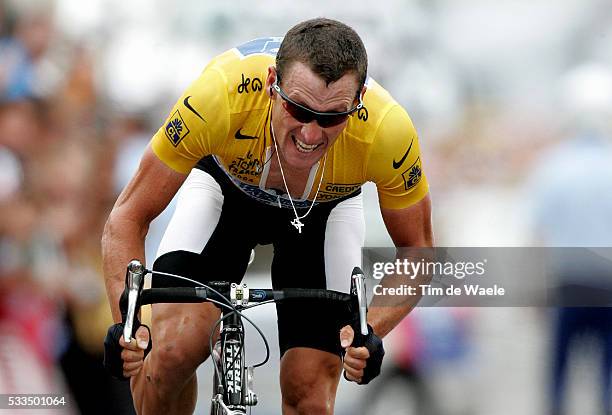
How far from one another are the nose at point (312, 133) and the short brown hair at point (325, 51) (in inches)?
6.7

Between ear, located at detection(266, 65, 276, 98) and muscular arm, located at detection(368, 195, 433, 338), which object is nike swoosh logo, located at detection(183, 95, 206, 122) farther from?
muscular arm, located at detection(368, 195, 433, 338)

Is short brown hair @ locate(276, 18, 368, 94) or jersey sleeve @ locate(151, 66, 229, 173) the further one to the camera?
jersey sleeve @ locate(151, 66, 229, 173)

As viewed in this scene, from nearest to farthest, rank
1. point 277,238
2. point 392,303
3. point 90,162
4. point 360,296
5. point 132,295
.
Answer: point 132,295
point 360,296
point 392,303
point 277,238
point 90,162

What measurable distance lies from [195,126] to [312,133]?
52cm

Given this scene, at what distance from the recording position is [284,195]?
14.8ft

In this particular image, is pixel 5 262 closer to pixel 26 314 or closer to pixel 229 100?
pixel 26 314

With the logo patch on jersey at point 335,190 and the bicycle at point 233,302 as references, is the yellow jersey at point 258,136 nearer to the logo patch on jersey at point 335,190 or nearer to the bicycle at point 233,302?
the logo patch on jersey at point 335,190

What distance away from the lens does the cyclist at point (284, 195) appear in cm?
376

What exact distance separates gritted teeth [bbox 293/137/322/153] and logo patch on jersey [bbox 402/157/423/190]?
0.51m

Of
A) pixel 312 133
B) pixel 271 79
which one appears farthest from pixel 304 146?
pixel 271 79

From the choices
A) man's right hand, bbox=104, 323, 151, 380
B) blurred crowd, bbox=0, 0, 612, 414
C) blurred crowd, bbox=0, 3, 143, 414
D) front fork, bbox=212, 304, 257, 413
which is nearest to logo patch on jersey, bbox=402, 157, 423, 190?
front fork, bbox=212, 304, 257, 413

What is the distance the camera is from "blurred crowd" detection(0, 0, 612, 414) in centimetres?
596

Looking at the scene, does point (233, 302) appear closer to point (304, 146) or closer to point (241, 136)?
point (304, 146)

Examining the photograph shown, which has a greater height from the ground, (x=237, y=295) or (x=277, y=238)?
(x=277, y=238)
